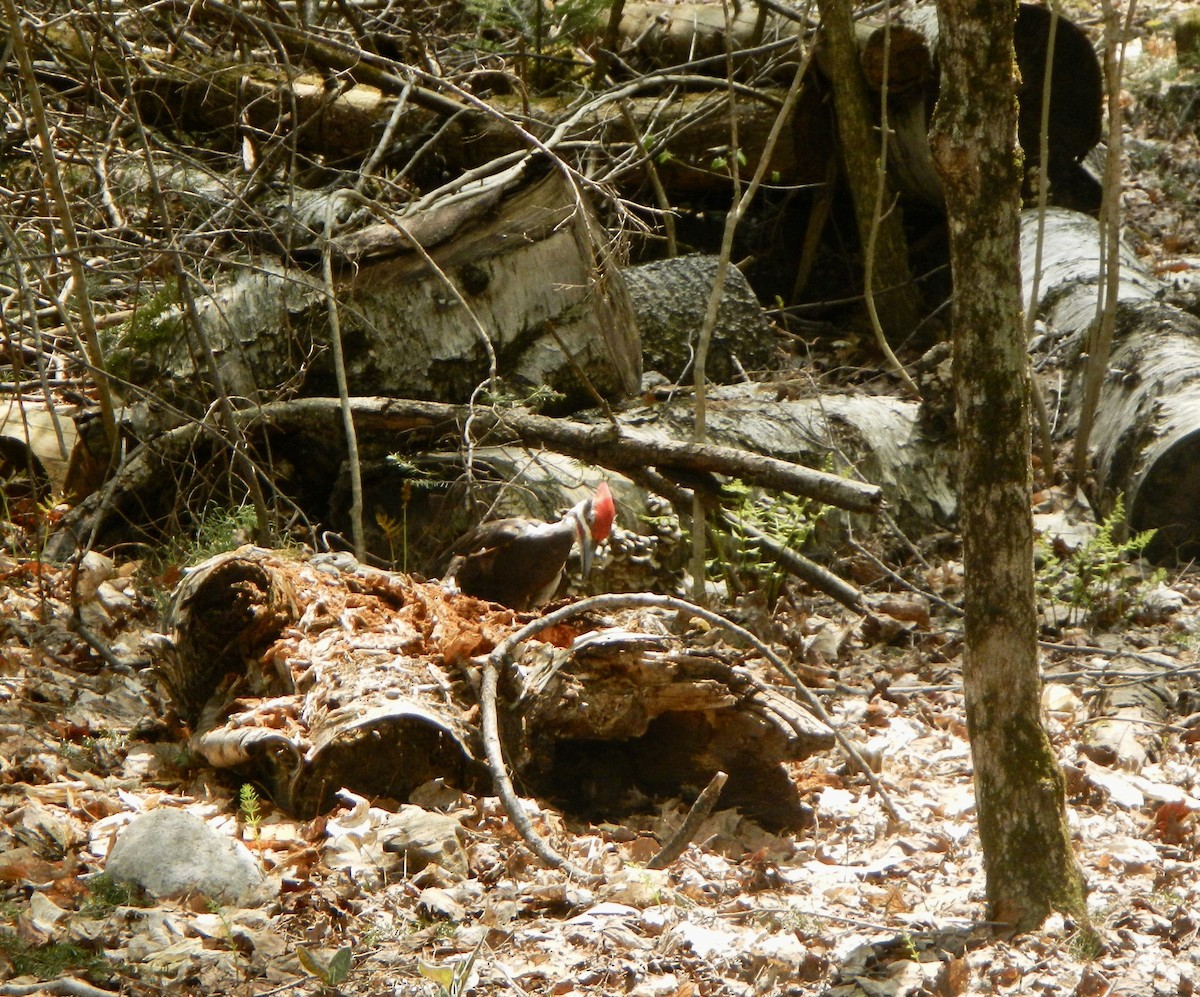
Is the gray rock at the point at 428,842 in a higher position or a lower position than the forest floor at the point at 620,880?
higher

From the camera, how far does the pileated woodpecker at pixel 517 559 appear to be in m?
4.33

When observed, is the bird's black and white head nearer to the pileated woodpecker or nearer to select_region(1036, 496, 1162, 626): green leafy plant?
the pileated woodpecker

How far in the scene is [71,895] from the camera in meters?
3.01

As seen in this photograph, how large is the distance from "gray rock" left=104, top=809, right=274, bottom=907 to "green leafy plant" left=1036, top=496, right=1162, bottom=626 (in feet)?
12.4

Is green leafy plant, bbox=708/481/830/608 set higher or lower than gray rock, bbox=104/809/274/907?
higher

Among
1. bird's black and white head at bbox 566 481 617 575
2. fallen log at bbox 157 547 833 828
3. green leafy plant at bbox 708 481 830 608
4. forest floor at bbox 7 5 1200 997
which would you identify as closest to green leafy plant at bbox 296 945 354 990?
forest floor at bbox 7 5 1200 997

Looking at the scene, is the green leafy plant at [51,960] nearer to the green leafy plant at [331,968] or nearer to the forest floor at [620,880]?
the forest floor at [620,880]

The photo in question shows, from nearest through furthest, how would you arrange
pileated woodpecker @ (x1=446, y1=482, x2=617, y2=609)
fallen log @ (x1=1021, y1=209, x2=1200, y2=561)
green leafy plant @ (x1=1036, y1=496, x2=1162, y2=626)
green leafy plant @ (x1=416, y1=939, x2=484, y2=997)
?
green leafy plant @ (x1=416, y1=939, x2=484, y2=997)
pileated woodpecker @ (x1=446, y1=482, x2=617, y2=609)
green leafy plant @ (x1=1036, y1=496, x2=1162, y2=626)
fallen log @ (x1=1021, y1=209, x2=1200, y2=561)

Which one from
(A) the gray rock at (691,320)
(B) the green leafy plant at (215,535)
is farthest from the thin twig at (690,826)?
(A) the gray rock at (691,320)

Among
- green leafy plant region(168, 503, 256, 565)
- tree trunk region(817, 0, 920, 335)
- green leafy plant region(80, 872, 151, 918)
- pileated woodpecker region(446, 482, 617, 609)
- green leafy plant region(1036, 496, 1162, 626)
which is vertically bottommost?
green leafy plant region(80, 872, 151, 918)

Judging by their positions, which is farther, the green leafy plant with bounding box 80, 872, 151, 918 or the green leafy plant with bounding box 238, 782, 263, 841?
the green leafy plant with bounding box 238, 782, 263, 841

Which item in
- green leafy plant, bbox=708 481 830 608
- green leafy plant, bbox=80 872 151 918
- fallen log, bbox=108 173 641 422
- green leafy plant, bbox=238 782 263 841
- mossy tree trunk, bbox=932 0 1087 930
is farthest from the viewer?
fallen log, bbox=108 173 641 422

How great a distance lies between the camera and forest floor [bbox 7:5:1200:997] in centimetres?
279

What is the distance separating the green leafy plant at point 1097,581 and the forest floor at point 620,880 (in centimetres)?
49
